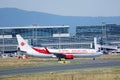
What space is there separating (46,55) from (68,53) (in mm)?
5892

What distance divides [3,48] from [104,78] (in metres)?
156

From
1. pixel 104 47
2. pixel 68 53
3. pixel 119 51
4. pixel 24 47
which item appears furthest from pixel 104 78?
pixel 104 47

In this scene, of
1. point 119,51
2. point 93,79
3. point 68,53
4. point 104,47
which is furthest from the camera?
point 104,47

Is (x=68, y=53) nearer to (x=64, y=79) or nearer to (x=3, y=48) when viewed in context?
(x=64, y=79)

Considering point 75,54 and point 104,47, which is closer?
point 75,54

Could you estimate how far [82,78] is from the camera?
43.5 meters

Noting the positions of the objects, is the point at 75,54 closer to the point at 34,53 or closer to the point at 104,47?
the point at 34,53

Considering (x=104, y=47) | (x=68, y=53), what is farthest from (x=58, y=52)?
(x=104, y=47)

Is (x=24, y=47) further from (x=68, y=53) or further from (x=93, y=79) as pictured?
(x=93, y=79)

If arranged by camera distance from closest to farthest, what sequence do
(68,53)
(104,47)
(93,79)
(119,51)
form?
(93,79), (68,53), (119,51), (104,47)

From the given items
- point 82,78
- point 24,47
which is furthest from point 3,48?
point 82,78

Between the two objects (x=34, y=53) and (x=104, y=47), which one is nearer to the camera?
(x=34, y=53)

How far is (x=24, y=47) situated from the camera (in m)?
109

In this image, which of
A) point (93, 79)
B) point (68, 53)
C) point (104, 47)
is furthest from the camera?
point (104, 47)
